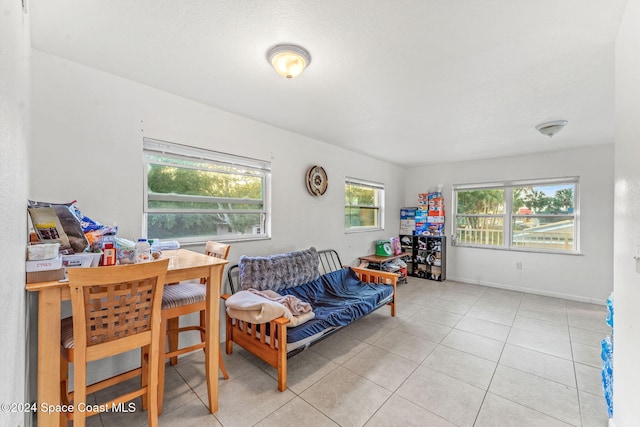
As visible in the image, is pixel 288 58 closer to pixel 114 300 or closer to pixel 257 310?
pixel 114 300

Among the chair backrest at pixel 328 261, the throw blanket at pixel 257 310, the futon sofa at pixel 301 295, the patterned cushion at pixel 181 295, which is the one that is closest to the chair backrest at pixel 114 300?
the patterned cushion at pixel 181 295

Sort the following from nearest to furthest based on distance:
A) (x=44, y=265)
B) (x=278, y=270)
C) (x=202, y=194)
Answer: (x=44, y=265) < (x=202, y=194) < (x=278, y=270)

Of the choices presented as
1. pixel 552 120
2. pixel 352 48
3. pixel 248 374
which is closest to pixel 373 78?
pixel 352 48

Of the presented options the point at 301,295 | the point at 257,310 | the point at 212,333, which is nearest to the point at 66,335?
the point at 212,333

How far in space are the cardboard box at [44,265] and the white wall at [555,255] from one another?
16.6 ft

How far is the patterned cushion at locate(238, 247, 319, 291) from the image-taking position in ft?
8.51

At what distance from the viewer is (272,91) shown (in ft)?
7.38

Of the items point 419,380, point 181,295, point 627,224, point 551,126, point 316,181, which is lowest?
point 419,380

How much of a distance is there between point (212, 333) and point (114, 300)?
0.64 meters

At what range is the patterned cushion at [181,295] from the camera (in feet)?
5.62

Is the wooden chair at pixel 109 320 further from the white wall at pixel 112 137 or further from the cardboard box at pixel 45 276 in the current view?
the white wall at pixel 112 137

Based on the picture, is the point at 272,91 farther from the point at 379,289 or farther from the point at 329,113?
the point at 379,289

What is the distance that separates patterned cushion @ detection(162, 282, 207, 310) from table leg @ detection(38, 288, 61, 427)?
20.9 inches

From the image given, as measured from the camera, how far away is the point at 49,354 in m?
1.19
